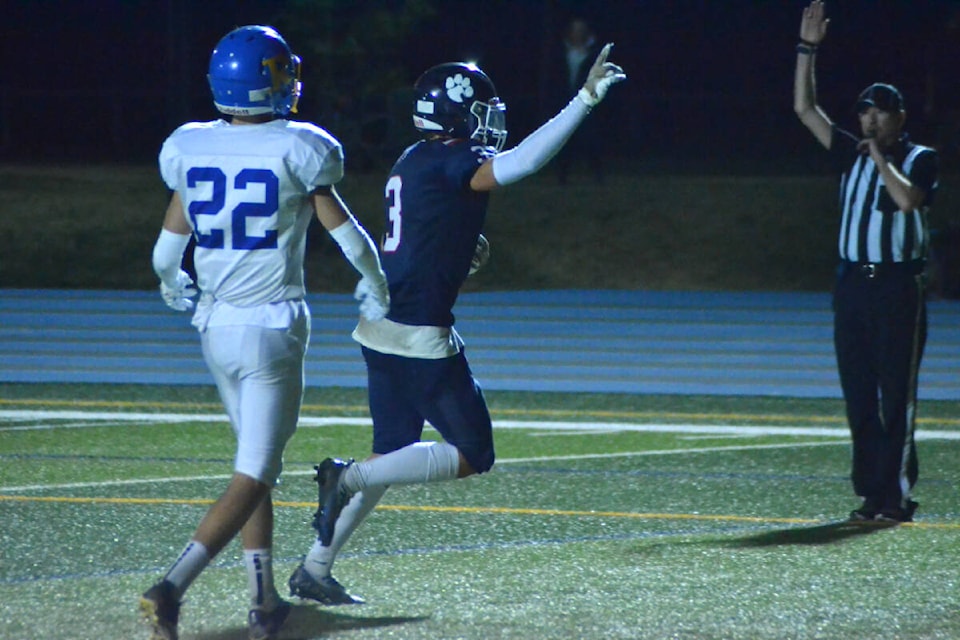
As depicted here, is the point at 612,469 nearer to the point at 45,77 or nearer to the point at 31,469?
the point at 31,469

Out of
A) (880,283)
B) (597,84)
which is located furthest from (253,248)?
(880,283)

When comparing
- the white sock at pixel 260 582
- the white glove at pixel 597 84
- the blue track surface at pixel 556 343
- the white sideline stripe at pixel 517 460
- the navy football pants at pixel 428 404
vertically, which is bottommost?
the blue track surface at pixel 556 343

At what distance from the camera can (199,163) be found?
448 centimetres

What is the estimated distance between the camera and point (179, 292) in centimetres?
476

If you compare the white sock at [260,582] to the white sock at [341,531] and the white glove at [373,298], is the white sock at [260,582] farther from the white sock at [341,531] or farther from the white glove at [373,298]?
the white glove at [373,298]

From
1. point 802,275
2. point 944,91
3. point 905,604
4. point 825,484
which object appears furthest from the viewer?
point 944,91

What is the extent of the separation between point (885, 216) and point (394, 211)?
A: 2.18 m

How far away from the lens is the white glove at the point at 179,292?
4.74m

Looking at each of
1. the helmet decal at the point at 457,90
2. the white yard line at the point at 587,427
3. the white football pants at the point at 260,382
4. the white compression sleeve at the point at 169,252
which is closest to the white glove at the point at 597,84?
the helmet decal at the point at 457,90

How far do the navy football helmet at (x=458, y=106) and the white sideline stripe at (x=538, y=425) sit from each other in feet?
14.6

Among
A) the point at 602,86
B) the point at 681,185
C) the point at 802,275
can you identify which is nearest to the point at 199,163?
the point at 602,86

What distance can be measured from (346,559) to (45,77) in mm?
19053

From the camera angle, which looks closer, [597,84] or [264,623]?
[264,623]

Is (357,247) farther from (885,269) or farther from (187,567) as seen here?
(885,269)
